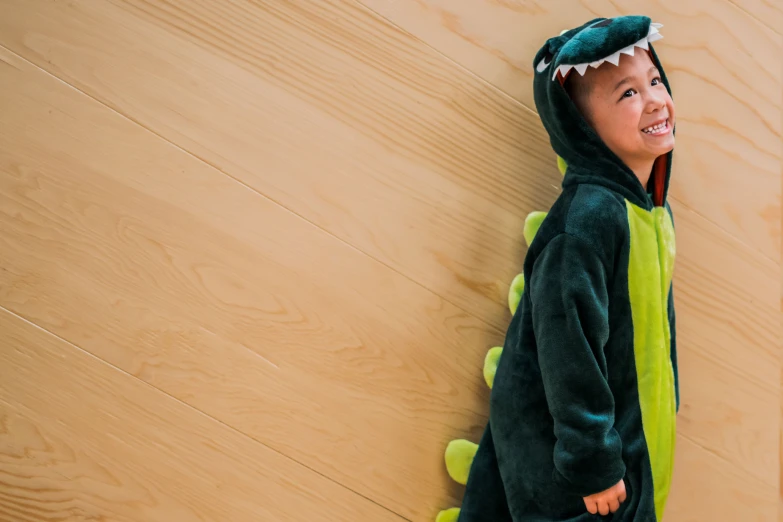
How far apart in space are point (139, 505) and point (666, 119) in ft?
2.59

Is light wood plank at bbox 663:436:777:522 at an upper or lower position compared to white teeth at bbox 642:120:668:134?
lower

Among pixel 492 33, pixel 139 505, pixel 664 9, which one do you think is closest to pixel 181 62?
pixel 492 33

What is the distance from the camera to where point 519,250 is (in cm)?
106

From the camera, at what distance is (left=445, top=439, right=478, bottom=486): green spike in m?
0.98

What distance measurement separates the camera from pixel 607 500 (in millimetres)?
851

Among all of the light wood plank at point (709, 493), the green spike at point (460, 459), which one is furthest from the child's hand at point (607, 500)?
the light wood plank at point (709, 493)

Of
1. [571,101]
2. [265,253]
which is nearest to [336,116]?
[265,253]

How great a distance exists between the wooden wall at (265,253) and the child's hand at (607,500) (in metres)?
0.20

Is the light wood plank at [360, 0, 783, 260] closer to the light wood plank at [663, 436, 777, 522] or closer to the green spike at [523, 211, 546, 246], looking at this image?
the green spike at [523, 211, 546, 246]

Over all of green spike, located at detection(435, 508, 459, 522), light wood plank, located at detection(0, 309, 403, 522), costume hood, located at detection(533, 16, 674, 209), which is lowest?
light wood plank, located at detection(0, 309, 403, 522)

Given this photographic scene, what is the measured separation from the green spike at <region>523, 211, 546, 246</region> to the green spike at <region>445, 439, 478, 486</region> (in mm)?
282

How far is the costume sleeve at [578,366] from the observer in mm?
829

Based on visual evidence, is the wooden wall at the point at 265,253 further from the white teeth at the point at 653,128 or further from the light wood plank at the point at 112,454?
the white teeth at the point at 653,128

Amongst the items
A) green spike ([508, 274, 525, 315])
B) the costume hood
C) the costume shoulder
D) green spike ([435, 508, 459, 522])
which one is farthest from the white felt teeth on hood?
green spike ([435, 508, 459, 522])
